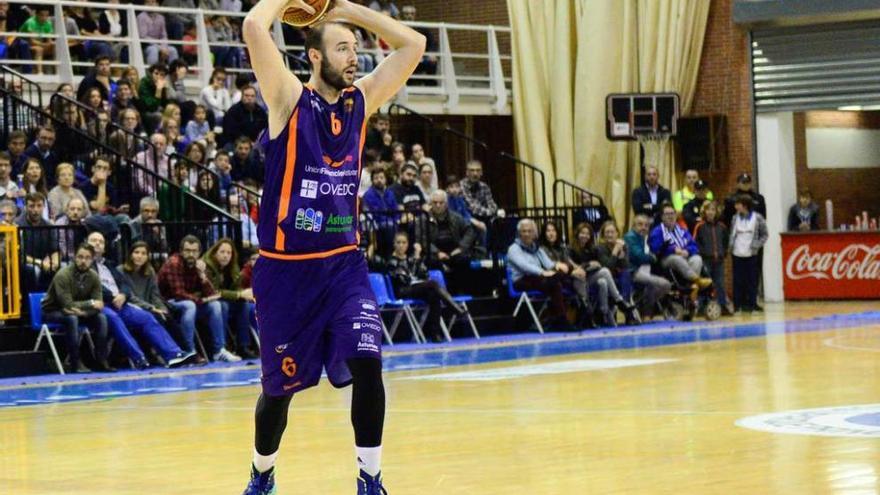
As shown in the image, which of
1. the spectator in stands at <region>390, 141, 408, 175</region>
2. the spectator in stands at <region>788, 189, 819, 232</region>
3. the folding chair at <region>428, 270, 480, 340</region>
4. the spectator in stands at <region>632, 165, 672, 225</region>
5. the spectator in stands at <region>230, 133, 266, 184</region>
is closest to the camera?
the folding chair at <region>428, 270, 480, 340</region>

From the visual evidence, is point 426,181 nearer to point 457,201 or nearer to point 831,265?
point 457,201

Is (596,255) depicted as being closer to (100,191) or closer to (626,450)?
(100,191)

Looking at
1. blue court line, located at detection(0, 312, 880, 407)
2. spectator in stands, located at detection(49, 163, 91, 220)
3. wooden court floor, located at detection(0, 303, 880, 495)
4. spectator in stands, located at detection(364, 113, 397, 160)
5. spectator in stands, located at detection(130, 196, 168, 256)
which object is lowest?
blue court line, located at detection(0, 312, 880, 407)

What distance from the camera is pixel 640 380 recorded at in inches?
473

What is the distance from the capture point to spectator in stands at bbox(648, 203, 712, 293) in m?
20.5

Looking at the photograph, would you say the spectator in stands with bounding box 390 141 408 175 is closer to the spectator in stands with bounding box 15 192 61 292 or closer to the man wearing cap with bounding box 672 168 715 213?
the man wearing cap with bounding box 672 168 715 213

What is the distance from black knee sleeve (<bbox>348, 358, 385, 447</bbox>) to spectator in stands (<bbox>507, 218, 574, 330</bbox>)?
13.2m

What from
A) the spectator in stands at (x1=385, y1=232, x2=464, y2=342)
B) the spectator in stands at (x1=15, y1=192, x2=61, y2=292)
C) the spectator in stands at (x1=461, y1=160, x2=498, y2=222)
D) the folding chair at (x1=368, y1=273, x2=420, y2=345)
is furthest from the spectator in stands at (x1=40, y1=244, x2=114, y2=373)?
the spectator in stands at (x1=461, y1=160, x2=498, y2=222)

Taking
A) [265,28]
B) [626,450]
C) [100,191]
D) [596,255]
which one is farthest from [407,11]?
[265,28]

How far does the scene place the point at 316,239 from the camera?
5.95 meters

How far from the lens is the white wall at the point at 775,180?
2436 centimetres

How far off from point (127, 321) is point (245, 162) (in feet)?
12.6

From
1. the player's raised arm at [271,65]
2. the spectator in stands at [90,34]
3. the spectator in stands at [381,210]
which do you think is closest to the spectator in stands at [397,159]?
the spectator in stands at [381,210]

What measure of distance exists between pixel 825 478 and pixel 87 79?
44.7 feet
